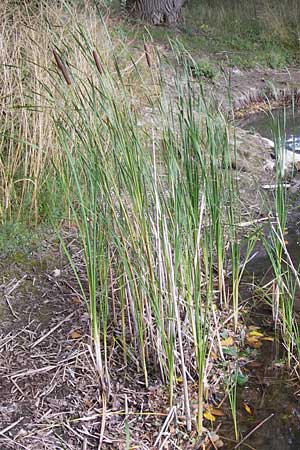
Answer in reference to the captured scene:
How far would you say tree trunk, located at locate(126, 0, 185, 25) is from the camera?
9.95 metres

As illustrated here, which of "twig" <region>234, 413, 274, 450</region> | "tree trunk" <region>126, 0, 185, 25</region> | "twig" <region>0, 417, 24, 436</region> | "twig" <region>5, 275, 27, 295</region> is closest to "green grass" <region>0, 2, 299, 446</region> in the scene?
"twig" <region>234, 413, 274, 450</region>

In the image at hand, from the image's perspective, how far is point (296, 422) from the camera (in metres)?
2.43

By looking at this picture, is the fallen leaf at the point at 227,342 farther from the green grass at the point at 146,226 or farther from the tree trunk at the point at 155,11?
the tree trunk at the point at 155,11

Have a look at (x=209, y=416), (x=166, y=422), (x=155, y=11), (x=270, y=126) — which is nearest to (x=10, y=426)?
(x=166, y=422)

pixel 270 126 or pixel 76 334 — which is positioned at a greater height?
pixel 76 334

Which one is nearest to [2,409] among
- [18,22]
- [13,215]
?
[13,215]

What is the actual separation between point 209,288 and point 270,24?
8661mm

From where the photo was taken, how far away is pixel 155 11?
999 centimetres

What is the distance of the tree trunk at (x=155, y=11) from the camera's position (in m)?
9.95

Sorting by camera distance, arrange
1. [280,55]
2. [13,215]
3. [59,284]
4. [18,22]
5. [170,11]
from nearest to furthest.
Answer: [59,284]
[13,215]
[18,22]
[280,55]
[170,11]

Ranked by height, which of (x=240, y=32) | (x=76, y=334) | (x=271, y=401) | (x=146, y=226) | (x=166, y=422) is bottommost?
(x=271, y=401)

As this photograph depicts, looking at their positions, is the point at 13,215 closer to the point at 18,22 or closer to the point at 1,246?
the point at 1,246

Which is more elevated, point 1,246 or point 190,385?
point 1,246

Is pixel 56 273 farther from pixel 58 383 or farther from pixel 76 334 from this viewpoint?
pixel 58 383
